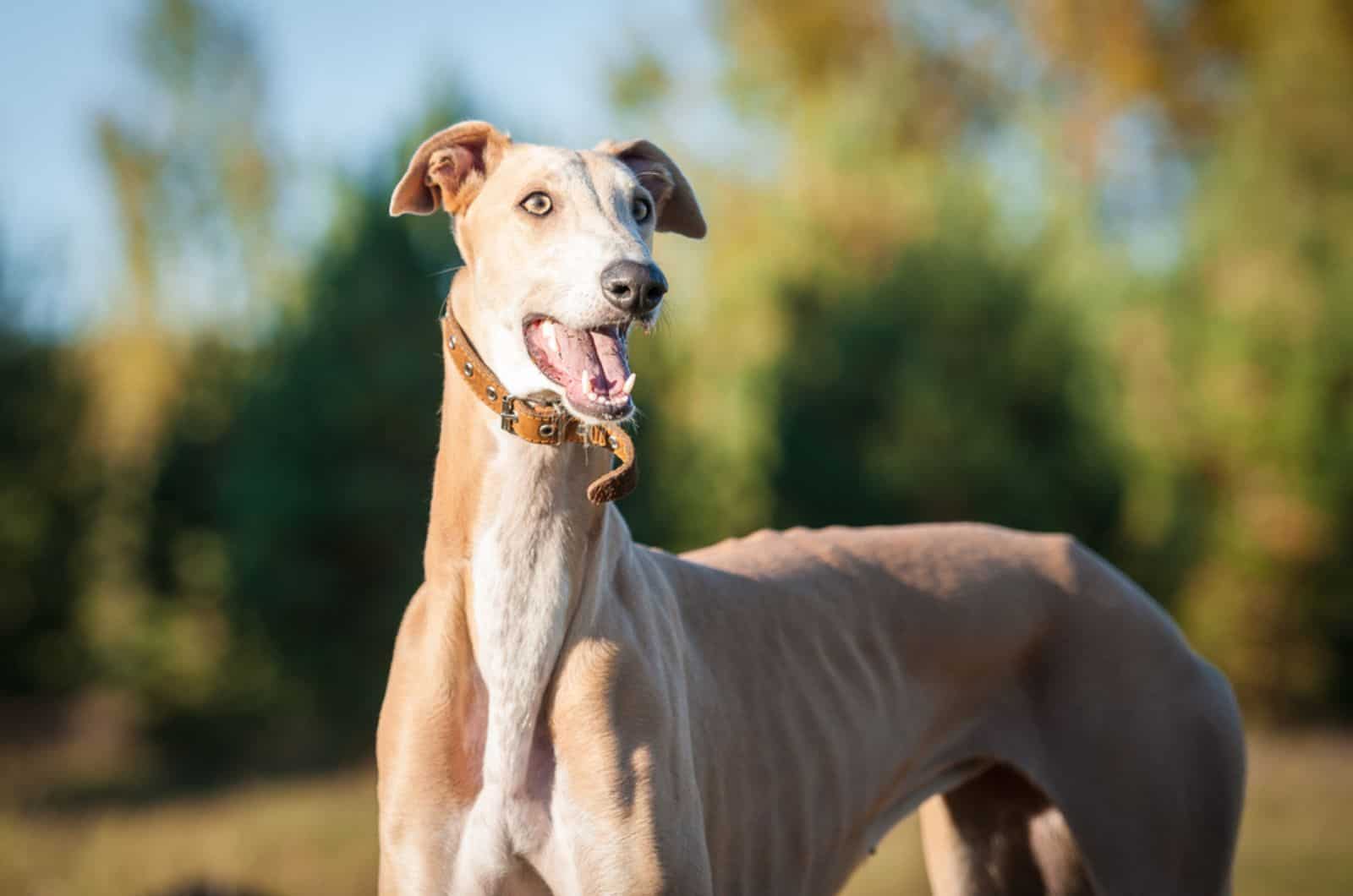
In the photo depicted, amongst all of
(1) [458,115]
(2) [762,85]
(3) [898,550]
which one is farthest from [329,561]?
(2) [762,85]

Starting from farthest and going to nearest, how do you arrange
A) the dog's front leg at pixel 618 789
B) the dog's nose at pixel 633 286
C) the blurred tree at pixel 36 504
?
1. the blurred tree at pixel 36 504
2. the dog's front leg at pixel 618 789
3. the dog's nose at pixel 633 286

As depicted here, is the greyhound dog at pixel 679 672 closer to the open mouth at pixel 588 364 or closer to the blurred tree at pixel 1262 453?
the open mouth at pixel 588 364

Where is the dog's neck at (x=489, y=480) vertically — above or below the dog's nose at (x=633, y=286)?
below

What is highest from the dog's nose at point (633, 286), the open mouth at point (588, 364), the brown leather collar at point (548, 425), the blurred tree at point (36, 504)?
the dog's nose at point (633, 286)

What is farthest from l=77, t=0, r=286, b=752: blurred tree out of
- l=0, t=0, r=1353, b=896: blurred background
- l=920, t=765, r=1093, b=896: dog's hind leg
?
l=920, t=765, r=1093, b=896: dog's hind leg

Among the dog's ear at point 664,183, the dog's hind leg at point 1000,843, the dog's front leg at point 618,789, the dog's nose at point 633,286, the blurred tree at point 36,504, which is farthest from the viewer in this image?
the blurred tree at point 36,504

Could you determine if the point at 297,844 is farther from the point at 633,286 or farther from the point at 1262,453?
the point at 1262,453

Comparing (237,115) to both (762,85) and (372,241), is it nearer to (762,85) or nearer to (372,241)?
(762,85)

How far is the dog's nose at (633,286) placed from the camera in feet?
9.96

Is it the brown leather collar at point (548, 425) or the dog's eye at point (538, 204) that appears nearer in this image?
the brown leather collar at point (548, 425)

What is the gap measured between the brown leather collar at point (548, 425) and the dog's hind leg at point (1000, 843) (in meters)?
2.01

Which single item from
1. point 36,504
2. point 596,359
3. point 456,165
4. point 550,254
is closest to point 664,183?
point 456,165

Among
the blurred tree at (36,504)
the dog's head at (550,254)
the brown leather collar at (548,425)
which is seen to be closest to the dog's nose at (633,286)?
the dog's head at (550,254)

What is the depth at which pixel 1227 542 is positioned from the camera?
609 inches
